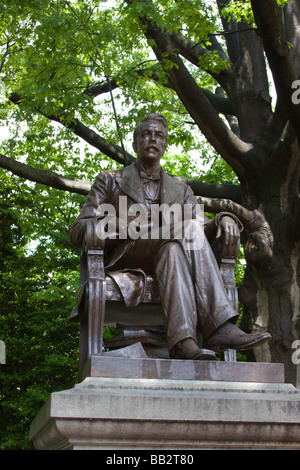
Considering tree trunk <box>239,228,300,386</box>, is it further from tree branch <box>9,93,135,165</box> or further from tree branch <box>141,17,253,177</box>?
tree branch <box>9,93,135,165</box>

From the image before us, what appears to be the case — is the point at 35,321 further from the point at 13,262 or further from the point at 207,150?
the point at 207,150

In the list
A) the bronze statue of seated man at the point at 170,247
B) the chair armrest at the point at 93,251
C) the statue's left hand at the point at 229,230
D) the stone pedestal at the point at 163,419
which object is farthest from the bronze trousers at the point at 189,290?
the stone pedestal at the point at 163,419

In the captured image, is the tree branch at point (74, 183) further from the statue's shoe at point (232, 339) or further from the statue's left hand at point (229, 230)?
the statue's shoe at point (232, 339)

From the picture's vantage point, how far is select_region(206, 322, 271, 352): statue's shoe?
443cm

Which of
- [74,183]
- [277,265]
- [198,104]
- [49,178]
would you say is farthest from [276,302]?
[49,178]

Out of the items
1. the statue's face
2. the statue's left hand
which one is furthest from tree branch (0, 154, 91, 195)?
the statue's left hand

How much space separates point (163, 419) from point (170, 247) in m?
1.42

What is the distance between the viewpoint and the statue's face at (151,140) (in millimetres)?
5512

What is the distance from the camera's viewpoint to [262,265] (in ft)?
27.8

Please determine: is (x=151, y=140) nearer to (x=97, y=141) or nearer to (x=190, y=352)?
(x=190, y=352)

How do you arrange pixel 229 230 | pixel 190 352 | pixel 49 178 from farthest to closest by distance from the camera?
pixel 49 178
pixel 229 230
pixel 190 352

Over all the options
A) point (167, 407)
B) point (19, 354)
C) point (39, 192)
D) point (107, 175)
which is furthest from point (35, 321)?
point (167, 407)

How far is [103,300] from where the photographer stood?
185 inches

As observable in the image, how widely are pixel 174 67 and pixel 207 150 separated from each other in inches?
260
